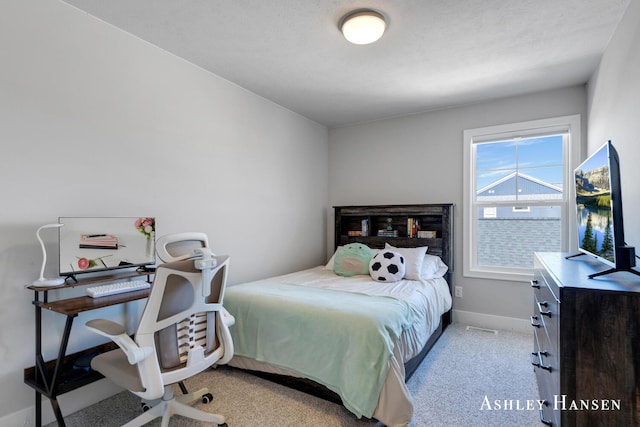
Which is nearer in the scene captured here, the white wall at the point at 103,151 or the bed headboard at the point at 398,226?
the white wall at the point at 103,151

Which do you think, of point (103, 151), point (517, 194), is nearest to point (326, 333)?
point (103, 151)

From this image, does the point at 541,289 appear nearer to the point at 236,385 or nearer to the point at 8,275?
the point at 236,385

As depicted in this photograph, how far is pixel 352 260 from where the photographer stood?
136 inches

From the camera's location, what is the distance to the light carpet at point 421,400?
6.31ft

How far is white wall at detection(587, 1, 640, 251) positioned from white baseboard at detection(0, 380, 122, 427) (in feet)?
11.2

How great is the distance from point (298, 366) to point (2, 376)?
167cm

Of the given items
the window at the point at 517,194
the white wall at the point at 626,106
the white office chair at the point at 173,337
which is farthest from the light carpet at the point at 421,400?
the white wall at the point at 626,106

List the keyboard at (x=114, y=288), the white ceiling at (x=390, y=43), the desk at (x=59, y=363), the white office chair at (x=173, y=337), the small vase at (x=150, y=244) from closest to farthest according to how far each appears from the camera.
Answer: the white office chair at (x=173, y=337), the desk at (x=59, y=363), the keyboard at (x=114, y=288), the white ceiling at (x=390, y=43), the small vase at (x=150, y=244)

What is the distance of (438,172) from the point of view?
12.5ft

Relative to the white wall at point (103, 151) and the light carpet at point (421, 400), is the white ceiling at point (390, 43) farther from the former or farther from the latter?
the light carpet at point (421, 400)

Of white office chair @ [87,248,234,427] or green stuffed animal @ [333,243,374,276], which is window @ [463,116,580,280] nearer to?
green stuffed animal @ [333,243,374,276]

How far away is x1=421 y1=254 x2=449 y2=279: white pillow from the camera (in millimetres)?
3229

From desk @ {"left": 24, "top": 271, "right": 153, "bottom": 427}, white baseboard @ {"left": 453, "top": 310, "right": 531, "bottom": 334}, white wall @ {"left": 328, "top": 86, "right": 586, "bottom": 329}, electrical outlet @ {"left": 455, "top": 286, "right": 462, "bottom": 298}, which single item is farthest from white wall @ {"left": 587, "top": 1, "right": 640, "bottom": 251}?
desk @ {"left": 24, "top": 271, "right": 153, "bottom": 427}

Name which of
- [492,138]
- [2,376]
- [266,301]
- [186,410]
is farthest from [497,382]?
[2,376]
